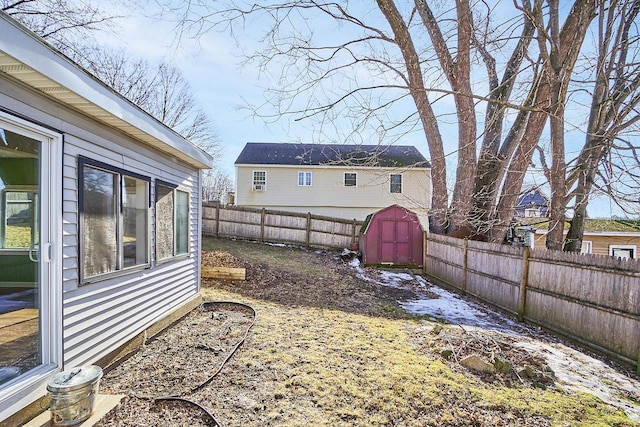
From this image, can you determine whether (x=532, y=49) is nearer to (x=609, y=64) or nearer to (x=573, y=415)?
(x=609, y=64)

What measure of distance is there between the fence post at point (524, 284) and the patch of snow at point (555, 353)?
23cm

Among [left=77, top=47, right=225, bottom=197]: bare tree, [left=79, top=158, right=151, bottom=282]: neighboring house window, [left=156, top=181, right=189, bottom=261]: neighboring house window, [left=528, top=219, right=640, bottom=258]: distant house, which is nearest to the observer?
[left=79, top=158, right=151, bottom=282]: neighboring house window

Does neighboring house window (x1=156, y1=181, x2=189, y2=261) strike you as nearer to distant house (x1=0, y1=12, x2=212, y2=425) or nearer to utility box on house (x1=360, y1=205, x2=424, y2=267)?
distant house (x1=0, y1=12, x2=212, y2=425)

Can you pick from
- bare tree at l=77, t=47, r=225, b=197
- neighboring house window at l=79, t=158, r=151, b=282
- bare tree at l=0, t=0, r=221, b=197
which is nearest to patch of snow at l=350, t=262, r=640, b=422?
neighboring house window at l=79, t=158, r=151, b=282

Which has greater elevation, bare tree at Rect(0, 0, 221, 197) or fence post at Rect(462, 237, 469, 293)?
bare tree at Rect(0, 0, 221, 197)

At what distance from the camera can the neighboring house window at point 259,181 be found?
59.0 ft

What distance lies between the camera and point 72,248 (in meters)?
2.84

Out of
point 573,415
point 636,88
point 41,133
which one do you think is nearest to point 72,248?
point 41,133

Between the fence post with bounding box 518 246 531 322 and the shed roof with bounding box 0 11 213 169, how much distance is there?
6055 mm

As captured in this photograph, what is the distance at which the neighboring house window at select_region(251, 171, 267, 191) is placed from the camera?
1798 centimetres

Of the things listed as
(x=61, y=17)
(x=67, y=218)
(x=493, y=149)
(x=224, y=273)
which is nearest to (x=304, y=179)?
(x=493, y=149)

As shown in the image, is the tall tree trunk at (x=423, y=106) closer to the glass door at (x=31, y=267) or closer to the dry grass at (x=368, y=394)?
the dry grass at (x=368, y=394)

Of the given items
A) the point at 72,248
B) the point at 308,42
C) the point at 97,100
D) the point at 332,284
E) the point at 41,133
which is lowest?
the point at 332,284

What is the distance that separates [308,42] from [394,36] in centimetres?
274
